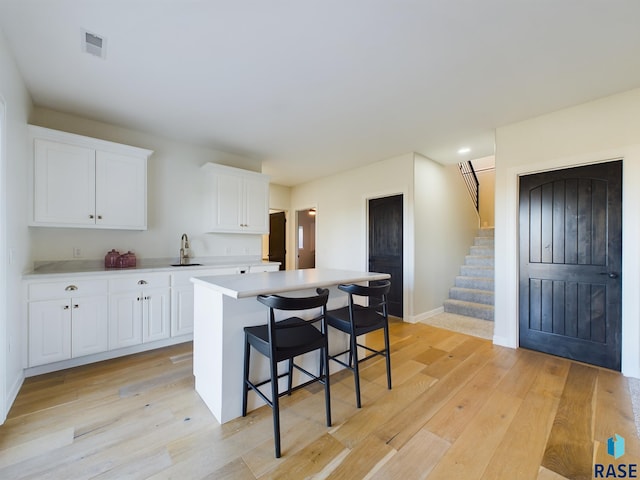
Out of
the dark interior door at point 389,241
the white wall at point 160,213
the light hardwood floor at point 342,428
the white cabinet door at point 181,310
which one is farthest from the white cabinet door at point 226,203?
the dark interior door at point 389,241

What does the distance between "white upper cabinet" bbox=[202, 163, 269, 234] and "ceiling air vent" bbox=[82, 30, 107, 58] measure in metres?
1.78

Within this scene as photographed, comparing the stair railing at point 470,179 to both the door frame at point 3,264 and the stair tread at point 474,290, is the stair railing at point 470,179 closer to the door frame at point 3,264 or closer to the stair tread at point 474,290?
the stair tread at point 474,290

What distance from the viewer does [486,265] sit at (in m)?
5.16

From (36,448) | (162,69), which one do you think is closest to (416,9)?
(162,69)

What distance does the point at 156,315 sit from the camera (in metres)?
3.02

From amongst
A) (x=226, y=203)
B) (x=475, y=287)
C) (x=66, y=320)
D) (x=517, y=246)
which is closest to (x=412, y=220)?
(x=517, y=246)

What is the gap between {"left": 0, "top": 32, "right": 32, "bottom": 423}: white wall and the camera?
1835mm

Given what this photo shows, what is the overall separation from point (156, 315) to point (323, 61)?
3.02 meters

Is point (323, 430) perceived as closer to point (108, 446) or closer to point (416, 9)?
point (108, 446)

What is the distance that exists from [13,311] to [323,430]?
2.48m

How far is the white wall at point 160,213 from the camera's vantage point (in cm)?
296

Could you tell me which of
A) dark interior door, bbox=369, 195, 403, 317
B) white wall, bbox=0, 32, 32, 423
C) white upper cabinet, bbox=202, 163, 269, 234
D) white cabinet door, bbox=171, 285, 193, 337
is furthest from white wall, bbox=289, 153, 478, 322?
white wall, bbox=0, 32, 32, 423

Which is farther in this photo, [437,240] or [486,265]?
[486,265]

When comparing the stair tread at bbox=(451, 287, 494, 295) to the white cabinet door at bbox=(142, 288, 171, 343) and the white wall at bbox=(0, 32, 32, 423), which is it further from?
the white wall at bbox=(0, 32, 32, 423)
